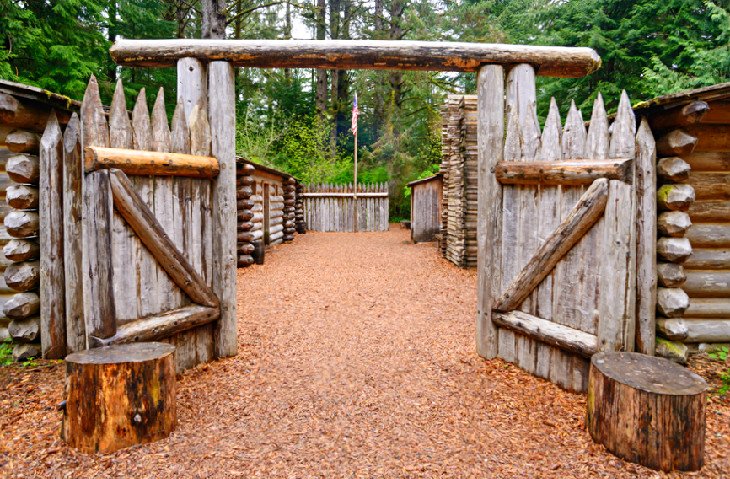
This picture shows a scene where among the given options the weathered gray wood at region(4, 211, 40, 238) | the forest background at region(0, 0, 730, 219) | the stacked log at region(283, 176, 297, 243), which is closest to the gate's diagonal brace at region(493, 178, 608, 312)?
the weathered gray wood at region(4, 211, 40, 238)

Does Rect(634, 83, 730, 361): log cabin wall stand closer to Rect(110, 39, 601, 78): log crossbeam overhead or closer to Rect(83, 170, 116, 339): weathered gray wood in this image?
Rect(110, 39, 601, 78): log crossbeam overhead

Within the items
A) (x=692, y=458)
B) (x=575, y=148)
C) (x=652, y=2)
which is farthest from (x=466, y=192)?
(x=652, y=2)

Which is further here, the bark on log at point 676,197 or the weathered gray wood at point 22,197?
the weathered gray wood at point 22,197

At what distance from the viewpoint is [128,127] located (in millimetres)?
3939

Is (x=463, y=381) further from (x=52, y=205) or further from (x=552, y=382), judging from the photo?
(x=52, y=205)

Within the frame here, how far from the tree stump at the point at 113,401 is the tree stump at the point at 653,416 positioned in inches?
130

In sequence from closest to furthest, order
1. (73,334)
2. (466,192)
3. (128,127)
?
1. (128,127)
2. (73,334)
3. (466,192)

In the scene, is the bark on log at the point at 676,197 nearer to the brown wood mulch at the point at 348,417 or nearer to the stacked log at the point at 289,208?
the brown wood mulch at the point at 348,417

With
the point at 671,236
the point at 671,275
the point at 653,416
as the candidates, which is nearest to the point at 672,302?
the point at 671,275

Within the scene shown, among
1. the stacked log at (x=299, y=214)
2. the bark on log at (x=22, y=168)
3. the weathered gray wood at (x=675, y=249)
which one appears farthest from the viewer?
the stacked log at (x=299, y=214)

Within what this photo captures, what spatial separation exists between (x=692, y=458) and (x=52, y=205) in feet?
19.3

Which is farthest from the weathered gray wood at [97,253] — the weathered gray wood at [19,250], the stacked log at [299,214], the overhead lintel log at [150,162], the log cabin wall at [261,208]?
the stacked log at [299,214]

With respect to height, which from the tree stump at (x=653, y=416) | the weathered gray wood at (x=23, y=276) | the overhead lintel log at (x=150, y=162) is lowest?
the tree stump at (x=653, y=416)

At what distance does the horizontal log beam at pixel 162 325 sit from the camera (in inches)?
148
